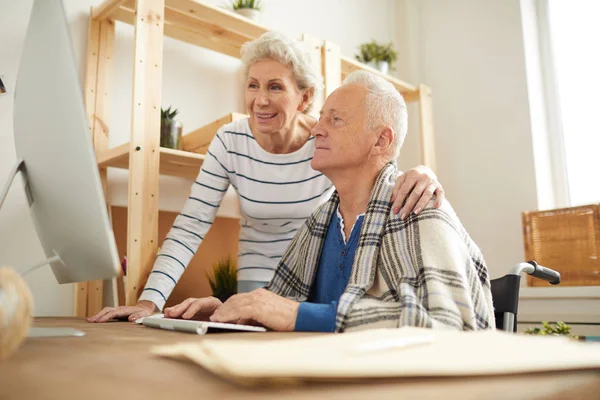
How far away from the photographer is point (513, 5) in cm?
294

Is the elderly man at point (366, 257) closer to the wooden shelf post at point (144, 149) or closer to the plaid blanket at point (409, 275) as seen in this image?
the plaid blanket at point (409, 275)

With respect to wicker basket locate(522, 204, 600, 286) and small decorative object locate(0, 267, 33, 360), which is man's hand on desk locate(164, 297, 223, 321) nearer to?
small decorative object locate(0, 267, 33, 360)

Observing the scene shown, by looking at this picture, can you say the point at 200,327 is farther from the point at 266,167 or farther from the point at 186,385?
the point at 266,167

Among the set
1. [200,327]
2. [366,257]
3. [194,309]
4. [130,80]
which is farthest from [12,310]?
[130,80]

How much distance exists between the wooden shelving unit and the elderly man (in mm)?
567

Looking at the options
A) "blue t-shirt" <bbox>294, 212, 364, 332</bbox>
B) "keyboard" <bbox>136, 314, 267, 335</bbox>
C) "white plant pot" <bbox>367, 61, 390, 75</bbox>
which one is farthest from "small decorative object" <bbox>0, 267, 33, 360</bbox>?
"white plant pot" <bbox>367, 61, 390, 75</bbox>

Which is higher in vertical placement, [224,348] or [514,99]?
[514,99]

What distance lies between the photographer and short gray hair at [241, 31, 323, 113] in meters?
1.61

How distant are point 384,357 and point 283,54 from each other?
136cm

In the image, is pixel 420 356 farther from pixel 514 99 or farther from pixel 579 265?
pixel 514 99

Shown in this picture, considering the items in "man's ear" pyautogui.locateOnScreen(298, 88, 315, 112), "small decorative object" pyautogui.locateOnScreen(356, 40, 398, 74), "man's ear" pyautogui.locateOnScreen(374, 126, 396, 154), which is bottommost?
"man's ear" pyautogui.locateOnScreen(374, 126, 396, 154)

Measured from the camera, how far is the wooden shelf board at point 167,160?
1769 mm

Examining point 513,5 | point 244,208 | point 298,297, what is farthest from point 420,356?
point 513,5

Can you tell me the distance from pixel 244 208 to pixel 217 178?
129mm
